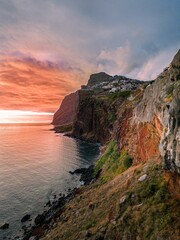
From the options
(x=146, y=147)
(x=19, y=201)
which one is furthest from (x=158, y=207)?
(x=19, y=201)

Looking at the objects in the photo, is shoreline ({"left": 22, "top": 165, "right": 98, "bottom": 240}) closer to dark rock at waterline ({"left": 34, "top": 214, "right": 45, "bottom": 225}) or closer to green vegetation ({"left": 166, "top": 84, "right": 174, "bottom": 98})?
dark rock at waterline ({"left": 34, "top": 214, "right": 45, "bottom": 225})

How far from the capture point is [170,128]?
16.9 m

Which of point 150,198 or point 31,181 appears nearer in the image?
Answer: point 150,198

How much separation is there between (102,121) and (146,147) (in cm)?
10315

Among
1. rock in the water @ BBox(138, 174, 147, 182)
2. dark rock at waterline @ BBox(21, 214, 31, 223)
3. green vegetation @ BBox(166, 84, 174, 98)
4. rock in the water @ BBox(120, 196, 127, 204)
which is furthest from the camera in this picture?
dark rock at waterline @ BBox(21, 214, 31, 223)

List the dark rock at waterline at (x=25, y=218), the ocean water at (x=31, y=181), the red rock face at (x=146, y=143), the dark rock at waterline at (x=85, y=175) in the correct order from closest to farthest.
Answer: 1. the red rock face at (x=146, y=143)
2. the dark rock at waterline at (x=25, y=218)
3. the ocean water at (x=31, y=181)
4. the dark rock at waterline at (x=85, y=175)

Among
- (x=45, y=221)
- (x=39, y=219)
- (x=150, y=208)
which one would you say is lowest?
(x=39, y=219)

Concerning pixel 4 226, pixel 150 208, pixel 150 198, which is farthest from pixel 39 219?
pixel 150 208

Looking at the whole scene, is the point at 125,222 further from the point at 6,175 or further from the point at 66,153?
the point at 66,153

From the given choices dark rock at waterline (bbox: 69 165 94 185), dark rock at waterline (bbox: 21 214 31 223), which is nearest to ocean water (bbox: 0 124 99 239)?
dark rock at waterline (bbox: 21 214 31 223)

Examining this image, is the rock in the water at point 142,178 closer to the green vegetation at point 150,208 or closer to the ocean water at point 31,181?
the green vegetation at point 150,208

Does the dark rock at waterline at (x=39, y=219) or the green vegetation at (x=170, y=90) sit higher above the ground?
the green vegetation at (x=170, y=90)

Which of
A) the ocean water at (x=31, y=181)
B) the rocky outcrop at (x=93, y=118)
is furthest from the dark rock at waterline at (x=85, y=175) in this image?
the rocky outcrop at (x=93, y=118)

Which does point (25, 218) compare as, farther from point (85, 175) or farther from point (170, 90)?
point (170, 90)
